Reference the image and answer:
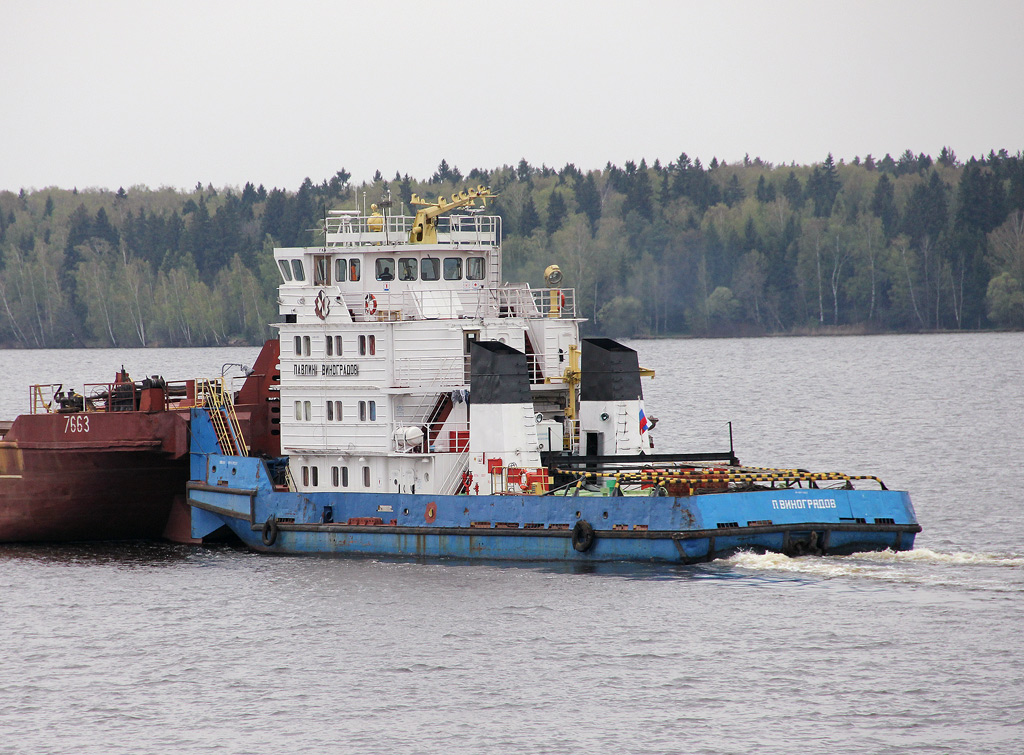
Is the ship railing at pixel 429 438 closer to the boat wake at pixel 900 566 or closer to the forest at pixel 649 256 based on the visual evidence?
the boat wake at pixel 900 566

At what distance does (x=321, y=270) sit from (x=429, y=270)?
Answer: 7.59ft

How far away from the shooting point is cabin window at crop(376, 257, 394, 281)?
29.7 metres

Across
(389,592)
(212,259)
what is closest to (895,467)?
(389,592)

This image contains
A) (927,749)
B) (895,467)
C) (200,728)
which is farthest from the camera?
(895,467)

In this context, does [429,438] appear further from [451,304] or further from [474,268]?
[474,268]

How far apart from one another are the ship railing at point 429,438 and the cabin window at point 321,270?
12.5 ft

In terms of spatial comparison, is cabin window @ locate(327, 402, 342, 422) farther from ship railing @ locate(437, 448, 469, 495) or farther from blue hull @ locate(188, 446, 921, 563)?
ship railing @ locate(437, 448, 469, 495)

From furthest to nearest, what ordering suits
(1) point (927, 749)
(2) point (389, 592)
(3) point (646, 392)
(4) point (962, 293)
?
(4) point (962, 293), (3) point (646, 392), (2) point (389, 592), (1) point (927, 749)

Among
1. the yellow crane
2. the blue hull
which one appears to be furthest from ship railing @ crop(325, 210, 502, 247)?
the blue hull

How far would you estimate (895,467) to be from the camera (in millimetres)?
44750

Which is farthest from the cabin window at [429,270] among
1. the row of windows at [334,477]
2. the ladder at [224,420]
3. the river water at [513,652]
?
the river water at [513,652]

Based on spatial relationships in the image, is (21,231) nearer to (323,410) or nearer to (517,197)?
(517,197)

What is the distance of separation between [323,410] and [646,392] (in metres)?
51.6

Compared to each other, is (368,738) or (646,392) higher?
(646,392)
